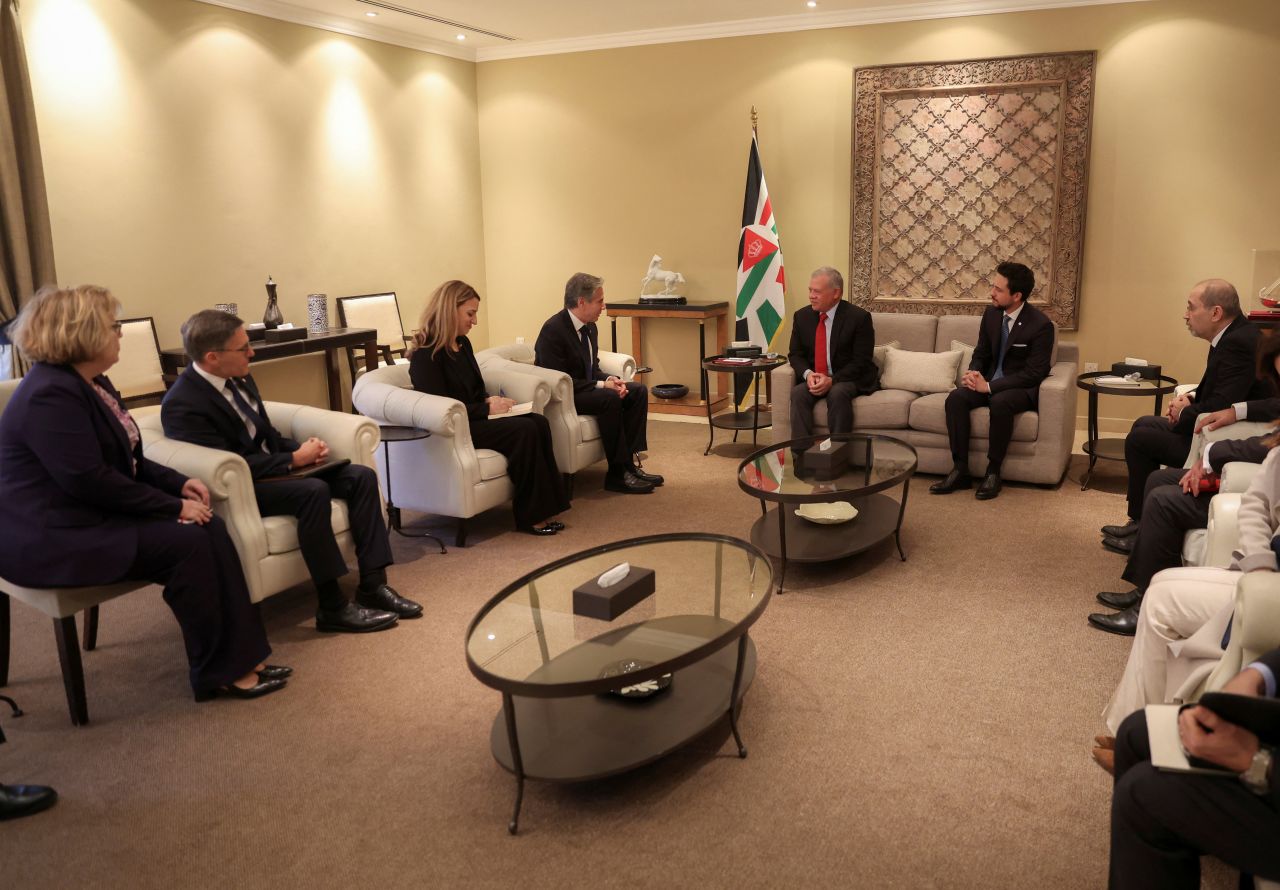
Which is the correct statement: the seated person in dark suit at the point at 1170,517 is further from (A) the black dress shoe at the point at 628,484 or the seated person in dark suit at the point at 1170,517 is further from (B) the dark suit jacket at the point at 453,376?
(B) the dark suit jacket at the point at 453,376

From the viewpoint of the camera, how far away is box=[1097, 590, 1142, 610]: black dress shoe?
3760 mm

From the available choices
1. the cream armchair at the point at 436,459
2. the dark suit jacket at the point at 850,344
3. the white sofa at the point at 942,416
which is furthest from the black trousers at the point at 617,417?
the dark suit jacket at the point at 850,344

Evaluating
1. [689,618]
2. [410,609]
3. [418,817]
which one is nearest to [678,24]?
[410,609]

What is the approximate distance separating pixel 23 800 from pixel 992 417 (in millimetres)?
4625

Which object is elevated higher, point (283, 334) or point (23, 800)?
point (283, 334)

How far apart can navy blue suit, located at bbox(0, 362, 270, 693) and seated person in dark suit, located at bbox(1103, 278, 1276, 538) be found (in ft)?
12.5

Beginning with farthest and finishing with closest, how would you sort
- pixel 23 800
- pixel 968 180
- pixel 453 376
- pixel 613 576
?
pixel 968 180, pixel 453 376, pixel 613 576, pixel 23 800

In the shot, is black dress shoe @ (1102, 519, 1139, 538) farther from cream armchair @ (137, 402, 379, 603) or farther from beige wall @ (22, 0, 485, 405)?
beige wall @ (22, 0, 485, 405)

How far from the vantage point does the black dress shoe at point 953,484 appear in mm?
5484

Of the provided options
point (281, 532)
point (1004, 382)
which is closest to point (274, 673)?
point (281, 532)

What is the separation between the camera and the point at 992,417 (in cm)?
543

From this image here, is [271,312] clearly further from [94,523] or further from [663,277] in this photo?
[94,523]

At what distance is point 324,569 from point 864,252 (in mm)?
4984

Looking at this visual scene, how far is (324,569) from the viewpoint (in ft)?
12.3
